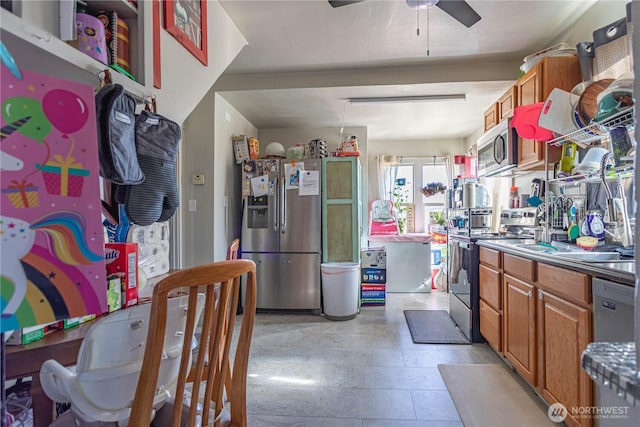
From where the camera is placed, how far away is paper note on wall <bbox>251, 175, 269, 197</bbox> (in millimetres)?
3689

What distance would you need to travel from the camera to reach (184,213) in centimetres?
324

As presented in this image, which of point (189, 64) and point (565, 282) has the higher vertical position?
point (189, 64)

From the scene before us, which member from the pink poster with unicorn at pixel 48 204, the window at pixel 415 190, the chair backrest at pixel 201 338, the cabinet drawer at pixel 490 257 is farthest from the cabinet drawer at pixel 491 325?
the window at pixel 415 190

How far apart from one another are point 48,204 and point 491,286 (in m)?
2.72

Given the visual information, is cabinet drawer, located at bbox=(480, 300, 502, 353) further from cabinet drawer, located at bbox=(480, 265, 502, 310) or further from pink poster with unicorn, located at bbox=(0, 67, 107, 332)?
pink poster with unicorn, located at bbox=(0, 67, 107, 332)

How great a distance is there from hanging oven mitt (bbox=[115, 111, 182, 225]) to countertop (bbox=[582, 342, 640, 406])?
1311 mm

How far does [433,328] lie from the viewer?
10.3ft

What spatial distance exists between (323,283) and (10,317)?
10.5 ft

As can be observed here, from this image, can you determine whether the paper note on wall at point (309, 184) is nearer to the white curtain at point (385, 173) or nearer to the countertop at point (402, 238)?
the countertop at point (402, 238)

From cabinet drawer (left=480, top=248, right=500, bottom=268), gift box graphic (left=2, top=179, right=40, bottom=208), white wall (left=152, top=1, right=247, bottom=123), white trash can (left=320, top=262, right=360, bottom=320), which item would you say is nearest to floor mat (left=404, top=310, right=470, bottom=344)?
white trash can (left=320, top=262, right=360, bottom=320)

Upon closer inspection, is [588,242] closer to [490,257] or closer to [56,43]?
[490,257]

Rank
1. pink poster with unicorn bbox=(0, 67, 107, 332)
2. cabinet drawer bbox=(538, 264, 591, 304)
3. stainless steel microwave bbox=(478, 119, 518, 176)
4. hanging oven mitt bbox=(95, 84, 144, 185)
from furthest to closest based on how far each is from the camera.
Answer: stainless steel microwave bbox=(478, 119, 518, 176) < cabinet drawer bbox=(538, 264, 591, 304) < hanging oven mitt bbox=(95, 84, 144, 185) < pink poster with unicorn bbox=(0, 67, 107, 332)

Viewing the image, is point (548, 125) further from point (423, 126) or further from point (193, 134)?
point (193, 134)

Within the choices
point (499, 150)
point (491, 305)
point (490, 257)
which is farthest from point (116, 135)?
point (499, 150)
